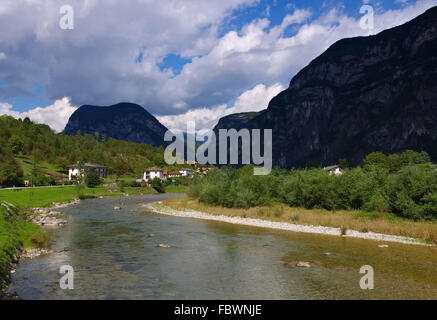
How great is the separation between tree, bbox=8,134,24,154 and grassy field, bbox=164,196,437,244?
120 m

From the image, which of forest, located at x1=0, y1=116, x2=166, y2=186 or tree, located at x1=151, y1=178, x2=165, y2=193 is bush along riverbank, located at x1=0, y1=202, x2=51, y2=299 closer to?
forest, located at x1=0, y1=116, x2=166, y2=186

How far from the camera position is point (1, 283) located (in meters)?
19.4

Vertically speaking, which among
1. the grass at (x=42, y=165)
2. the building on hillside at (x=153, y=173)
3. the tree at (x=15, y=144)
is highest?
the tree at (x=15, y=144)

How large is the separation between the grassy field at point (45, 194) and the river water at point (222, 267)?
30.1 meters

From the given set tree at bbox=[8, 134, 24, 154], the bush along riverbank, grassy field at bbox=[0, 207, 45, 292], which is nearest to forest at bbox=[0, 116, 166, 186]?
tree at bbox=[8, 134, 24, 154]

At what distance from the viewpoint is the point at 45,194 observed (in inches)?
3199

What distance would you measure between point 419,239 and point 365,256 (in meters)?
10.3

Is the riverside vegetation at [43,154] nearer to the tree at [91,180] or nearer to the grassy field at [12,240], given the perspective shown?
the tree at [91,180]

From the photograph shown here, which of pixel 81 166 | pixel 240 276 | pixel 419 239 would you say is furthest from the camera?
pixel 81 166

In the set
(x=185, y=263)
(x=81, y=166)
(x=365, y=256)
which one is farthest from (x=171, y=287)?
(x=81, y=166)

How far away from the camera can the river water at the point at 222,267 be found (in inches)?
780

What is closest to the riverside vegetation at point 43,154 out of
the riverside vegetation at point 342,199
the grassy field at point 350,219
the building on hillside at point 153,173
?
the building on hillside at point 153,173
